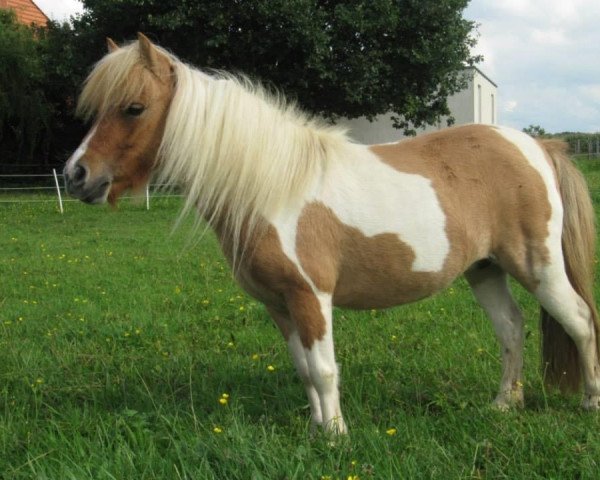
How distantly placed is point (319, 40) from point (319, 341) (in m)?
15.2

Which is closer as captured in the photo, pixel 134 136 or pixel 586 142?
pixel 134 136

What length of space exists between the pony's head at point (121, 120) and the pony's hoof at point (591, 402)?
280 centimetres

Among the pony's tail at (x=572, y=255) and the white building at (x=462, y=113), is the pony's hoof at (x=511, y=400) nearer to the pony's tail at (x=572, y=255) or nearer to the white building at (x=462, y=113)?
the pony's tail at (x=572, y=255)

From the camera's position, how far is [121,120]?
10.2ft

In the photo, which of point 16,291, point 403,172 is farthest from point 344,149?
point 16,291

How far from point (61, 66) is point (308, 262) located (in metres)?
18.3

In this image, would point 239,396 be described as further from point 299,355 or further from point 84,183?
point 84,183

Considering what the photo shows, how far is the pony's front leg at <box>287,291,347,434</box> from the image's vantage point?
3.13 meters

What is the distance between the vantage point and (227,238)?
3.26m

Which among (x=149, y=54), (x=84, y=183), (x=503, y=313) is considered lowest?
(x=503, y=313)

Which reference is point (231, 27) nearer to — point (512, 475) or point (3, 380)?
point (3, 380)

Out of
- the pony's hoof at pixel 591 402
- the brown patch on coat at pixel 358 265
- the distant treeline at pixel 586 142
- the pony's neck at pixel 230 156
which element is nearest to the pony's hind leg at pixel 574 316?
the pony's hoof at pixel 591 402

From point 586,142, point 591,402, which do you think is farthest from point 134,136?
point 586,142

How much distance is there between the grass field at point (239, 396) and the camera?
2.82 m
